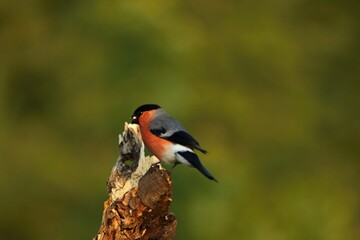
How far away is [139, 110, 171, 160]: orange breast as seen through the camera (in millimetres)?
9305

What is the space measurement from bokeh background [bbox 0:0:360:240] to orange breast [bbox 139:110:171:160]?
9729 mm

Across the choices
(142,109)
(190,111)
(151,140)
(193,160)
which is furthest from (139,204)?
A: (190,111)

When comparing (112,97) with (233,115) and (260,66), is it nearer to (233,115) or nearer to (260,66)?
(233,115)

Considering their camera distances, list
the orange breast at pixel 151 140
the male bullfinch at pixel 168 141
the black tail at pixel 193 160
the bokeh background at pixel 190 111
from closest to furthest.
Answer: the black tail at pixel 193 160, the male bullfinch at pixel 168 141, the orange breast at pixel 151 140, the bokeh background at pixel 190 111

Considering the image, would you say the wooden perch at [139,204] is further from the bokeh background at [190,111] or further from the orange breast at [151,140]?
the bokeh background at [190,111]

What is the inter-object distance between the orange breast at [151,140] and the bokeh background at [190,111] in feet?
31.9

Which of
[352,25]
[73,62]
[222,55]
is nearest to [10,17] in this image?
[73,62]

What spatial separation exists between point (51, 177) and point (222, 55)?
218 inches

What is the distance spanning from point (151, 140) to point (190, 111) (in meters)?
12.4

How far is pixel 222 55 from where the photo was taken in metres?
25.9

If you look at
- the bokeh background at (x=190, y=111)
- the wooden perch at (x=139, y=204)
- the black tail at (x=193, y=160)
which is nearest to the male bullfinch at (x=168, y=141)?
the black tail at (x=193, y=160)

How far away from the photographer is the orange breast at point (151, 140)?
30.5ft

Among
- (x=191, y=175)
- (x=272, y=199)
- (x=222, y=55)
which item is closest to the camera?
(x=191, y=175)

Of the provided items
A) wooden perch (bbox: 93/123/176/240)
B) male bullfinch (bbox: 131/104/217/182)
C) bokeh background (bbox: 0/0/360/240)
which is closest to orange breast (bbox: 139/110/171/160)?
male bullfinch (bbox: 131/104/217/182)
